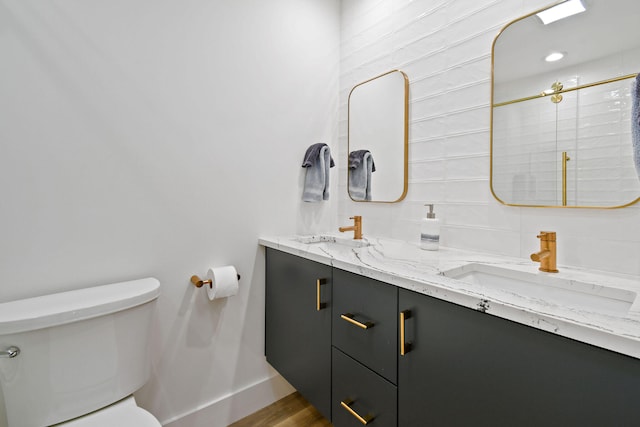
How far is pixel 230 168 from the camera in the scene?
1570mm

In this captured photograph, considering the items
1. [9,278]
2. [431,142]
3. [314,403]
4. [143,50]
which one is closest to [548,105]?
[431,142]

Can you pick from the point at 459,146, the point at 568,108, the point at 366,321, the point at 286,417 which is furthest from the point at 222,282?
the point at 568,108

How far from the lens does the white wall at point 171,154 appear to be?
43.9 inches

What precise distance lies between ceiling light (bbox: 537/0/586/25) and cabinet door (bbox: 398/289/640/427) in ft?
3.45

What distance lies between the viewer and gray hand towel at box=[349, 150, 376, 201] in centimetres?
180

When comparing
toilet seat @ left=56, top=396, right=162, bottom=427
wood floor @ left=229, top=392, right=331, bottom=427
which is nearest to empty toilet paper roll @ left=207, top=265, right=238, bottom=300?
toilet seat @ left=56, top=396, right=162, bottom=427

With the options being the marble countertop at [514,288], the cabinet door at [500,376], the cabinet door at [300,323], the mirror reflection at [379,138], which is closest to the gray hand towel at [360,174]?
the mirror reflection at [379,138]

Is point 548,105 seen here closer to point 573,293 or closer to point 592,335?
point 573,293

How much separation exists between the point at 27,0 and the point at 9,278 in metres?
0.95

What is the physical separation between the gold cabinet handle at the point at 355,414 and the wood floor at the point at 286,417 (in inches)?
22.1

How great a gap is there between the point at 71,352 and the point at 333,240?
118 cm

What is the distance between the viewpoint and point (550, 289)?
0.97 metres

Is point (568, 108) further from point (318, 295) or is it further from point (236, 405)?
point (236, 405)

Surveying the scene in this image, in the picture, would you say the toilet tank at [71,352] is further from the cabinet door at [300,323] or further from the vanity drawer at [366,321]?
the vanity drawer at [366,321]
